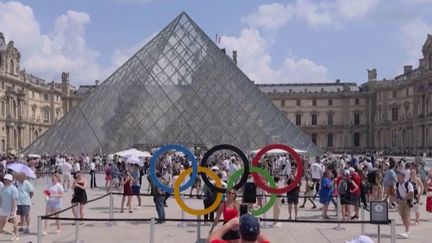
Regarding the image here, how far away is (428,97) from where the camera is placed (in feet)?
208

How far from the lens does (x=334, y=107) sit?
86.1 meters

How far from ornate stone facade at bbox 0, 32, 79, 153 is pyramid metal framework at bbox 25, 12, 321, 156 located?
33.2 metres

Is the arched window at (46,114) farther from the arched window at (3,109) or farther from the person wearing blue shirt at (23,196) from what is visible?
the person wearing blue shirt at (23,196)

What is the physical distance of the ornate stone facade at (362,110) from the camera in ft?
227

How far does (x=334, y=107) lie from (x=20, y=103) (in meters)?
43.6

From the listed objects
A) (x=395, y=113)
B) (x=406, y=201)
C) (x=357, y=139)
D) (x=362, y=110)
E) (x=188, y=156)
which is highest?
(x=362, y=110)

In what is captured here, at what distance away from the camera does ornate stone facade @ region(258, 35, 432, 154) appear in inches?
2724

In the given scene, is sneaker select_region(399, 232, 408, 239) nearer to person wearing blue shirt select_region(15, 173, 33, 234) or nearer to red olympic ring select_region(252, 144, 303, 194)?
red olympic ring select_region(252, 144, 303, 194)

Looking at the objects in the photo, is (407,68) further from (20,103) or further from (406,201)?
(406,201)

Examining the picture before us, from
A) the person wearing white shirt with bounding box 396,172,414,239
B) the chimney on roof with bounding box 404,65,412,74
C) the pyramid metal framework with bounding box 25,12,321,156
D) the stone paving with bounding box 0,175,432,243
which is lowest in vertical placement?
the stone paving with bounding box 0,175,432,243

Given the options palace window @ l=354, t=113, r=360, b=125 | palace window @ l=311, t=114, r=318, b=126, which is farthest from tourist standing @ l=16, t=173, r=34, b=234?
palace window @ l=311, t=114, r=318, b=126

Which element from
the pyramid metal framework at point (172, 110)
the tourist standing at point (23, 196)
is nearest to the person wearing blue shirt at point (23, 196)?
the tourist standing at point (23, 196)

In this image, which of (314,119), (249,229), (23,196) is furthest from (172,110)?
(314,119)

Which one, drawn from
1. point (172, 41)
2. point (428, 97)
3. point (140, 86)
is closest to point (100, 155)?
point (140, 86)
